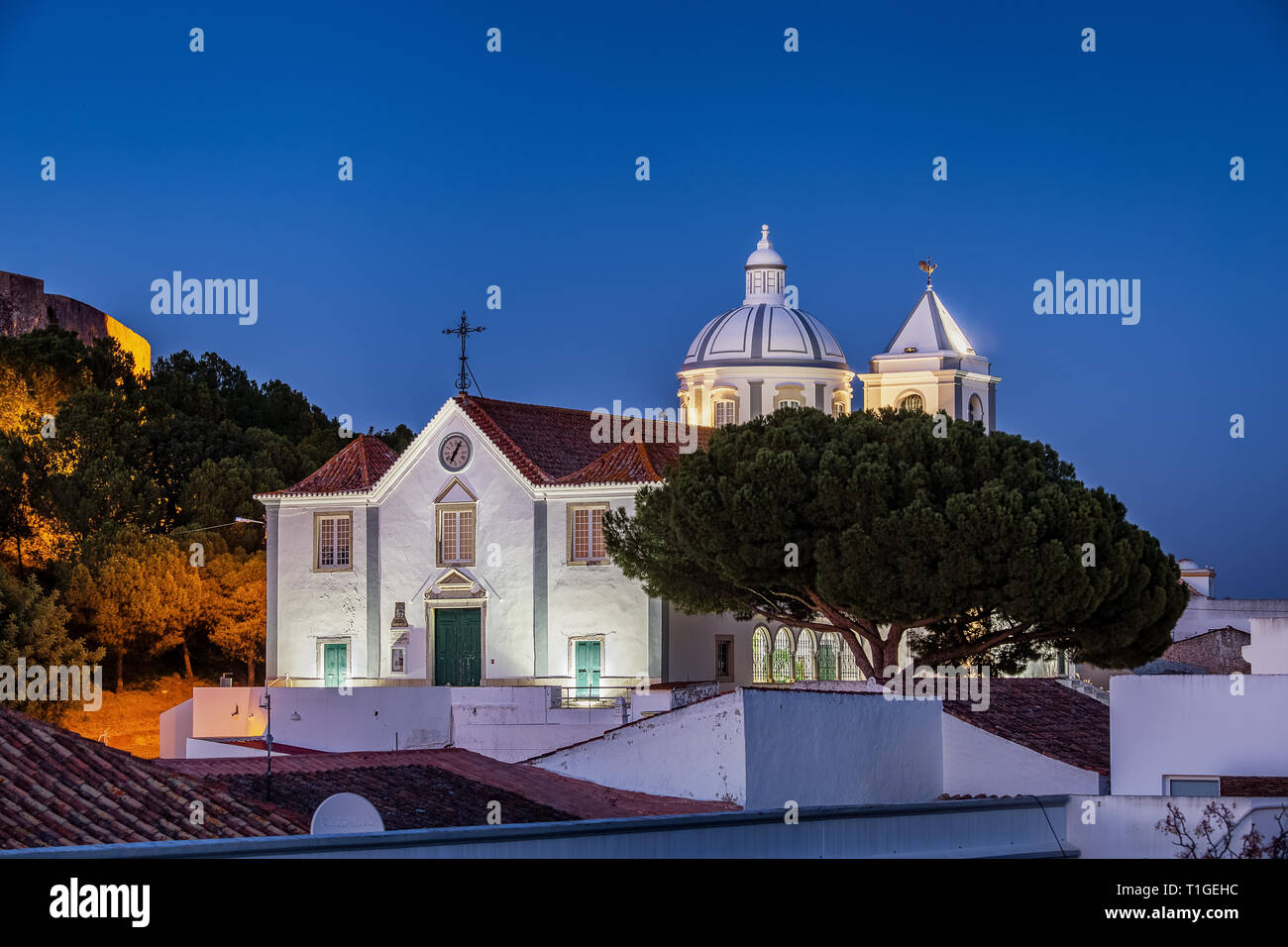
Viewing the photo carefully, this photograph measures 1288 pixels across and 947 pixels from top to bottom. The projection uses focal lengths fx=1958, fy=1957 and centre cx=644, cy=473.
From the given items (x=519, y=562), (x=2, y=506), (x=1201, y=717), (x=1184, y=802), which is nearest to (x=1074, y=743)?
(x=1201, y=717)

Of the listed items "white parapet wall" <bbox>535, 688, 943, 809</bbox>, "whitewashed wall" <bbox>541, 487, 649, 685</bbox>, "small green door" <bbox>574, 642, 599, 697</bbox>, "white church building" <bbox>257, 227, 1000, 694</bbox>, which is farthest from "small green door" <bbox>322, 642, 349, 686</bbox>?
"white parapet wall" <bbox>535, 688, 943, 809</bbox>

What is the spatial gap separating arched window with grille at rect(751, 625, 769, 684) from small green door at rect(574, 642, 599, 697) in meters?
4.01

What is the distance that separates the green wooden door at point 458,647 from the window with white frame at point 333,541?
3.07 m

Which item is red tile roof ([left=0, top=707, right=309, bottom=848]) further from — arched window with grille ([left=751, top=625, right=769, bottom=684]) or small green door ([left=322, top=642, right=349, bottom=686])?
small green door ([left=322, top=642, right=349, bottom=686])

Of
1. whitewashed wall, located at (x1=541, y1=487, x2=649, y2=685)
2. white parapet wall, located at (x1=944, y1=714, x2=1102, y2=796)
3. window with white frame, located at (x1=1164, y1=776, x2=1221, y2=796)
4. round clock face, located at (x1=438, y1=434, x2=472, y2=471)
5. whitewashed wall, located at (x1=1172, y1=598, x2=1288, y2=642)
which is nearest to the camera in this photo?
window with white frame, located at (x1=1164, y1=776, x2=1221, y2=796)

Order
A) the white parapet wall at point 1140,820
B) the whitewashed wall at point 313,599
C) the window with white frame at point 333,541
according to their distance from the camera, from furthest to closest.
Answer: the window with white frame at point 333,541
the whitewashed wall at point 313,599
the white parapet wall at point 1140,820

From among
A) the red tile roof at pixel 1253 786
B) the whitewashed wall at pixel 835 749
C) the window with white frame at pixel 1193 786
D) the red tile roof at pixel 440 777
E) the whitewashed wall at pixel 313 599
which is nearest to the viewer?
the red tile roof at pixel 1253 786

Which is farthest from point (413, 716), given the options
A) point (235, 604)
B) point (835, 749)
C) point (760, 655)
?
point (235, 604)

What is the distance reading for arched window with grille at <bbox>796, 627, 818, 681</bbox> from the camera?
48.2 m

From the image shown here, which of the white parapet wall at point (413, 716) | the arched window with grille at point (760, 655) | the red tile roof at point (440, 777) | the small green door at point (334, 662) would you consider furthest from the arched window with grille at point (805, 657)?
the red tile roof at point (440, 777)

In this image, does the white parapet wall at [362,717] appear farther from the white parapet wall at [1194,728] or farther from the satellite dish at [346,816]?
the satellite dish at [346,816]

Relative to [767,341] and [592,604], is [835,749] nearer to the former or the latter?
[592,604]

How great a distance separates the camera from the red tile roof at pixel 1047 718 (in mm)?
29016
